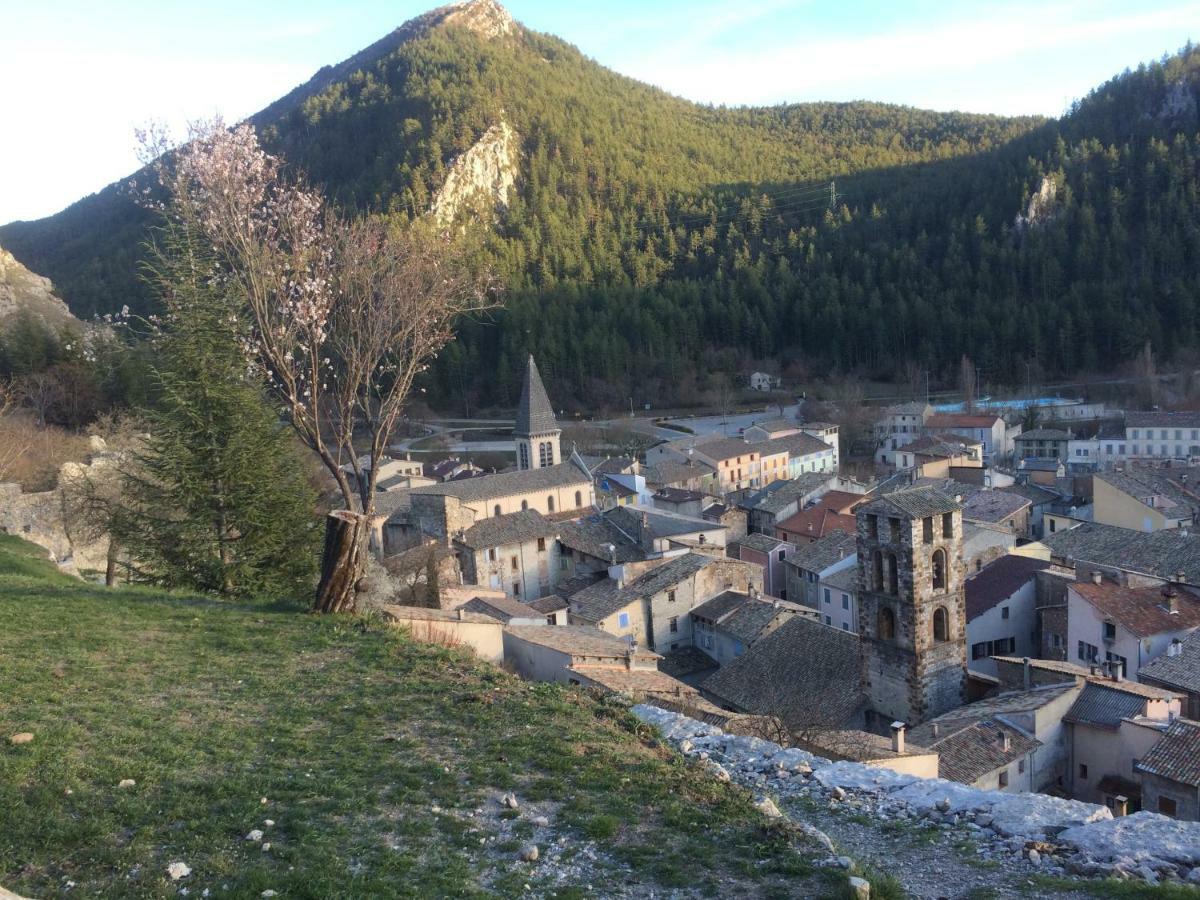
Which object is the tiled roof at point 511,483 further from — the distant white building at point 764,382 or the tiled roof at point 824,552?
the distant white building at point 764,382

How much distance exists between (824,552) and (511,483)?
15680 millimetres

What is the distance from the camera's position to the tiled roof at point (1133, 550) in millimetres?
26688

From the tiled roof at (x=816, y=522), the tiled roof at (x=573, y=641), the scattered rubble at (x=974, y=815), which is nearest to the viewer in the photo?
the scattered rubble at (x=974, y=815)

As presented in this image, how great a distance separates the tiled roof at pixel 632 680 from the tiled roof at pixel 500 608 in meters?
4.96

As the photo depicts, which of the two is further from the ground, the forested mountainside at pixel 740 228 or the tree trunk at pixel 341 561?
the forested mountainside at pixel 740 228

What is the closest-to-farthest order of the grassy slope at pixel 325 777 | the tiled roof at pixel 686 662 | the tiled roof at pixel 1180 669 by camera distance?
the grassy slope at pixel 325 777 → the tiled roof at pixel 1180 669 → the tiled roof at pixel 686 662

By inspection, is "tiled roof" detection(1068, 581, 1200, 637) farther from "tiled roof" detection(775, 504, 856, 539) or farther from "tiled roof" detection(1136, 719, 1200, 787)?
"tiled roof" detection(775, 504, 856, 539)

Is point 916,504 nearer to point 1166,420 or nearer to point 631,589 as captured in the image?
point 631,589

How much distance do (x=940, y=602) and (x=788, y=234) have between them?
11577 cm

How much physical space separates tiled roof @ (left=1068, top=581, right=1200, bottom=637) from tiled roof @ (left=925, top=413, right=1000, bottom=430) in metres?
45.6

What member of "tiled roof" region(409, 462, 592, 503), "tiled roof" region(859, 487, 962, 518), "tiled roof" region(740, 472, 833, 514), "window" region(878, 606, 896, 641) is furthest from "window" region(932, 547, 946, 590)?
"tiled roof" region(740, 472, 833, 514)

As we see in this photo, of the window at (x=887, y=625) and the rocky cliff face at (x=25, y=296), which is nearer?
the window at (x=887, y=625)

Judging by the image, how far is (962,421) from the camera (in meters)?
67.0

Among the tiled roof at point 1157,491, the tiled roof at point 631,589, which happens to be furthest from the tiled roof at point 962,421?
the tiled roof at point 631,589
